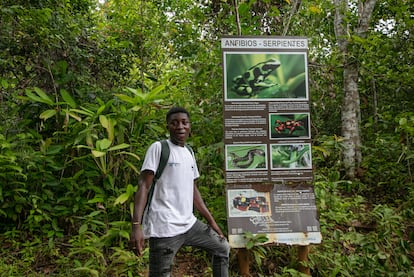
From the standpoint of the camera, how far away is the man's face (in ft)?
9.19

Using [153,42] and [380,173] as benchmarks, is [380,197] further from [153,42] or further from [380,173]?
[153,42]

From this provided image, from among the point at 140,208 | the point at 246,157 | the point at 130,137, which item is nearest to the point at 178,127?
the point at 140,208

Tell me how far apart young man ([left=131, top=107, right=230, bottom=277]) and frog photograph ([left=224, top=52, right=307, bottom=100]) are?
1.03 m

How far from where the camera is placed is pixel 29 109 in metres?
4.84

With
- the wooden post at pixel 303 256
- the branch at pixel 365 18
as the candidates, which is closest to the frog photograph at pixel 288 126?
the wooden post at pixel 303 256

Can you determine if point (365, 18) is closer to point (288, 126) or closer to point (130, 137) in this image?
point (288, 126)

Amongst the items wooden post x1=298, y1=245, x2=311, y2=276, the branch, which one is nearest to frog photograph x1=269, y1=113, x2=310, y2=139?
wooden post x1=298, y1=245, x2=311, y2=276

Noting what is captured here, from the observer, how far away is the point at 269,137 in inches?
145

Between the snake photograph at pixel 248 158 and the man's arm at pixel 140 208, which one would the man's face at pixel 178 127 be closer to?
the man's arm at pixel 140 208

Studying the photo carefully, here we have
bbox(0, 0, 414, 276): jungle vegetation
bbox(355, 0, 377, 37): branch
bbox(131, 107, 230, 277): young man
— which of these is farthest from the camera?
bbox(355, 0, 377, 37): branch

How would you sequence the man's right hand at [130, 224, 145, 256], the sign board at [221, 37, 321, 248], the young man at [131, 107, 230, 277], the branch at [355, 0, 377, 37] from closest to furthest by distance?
the man's right hand at [130, 224, 145, 256] → the young man at [131, 107, 230, 277] → the sign board at [221, 37, 321, 248] → the branch at [355, 0, 377, 37]

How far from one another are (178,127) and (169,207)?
0.59 metres

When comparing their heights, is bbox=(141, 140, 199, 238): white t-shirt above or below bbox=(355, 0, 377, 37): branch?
below

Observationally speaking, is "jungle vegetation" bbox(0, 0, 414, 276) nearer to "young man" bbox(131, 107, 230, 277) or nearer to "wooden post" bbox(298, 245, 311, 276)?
"wooden post" bbox(298, 245, 311, 276)
